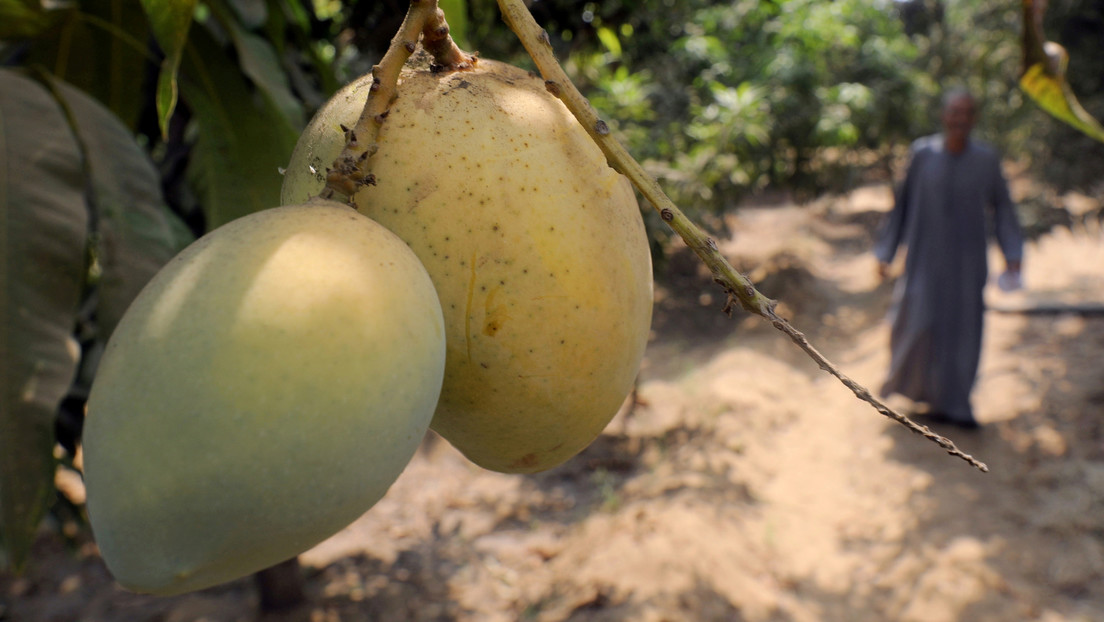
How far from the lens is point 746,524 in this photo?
146 inches

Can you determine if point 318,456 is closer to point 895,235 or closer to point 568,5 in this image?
point 568,5

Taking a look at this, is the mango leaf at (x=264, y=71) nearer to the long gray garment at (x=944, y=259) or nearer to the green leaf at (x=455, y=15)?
the green leaf at (x=455, y=15)

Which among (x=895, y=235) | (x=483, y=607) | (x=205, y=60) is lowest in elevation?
(x=483, y=607)

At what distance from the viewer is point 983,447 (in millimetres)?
4289

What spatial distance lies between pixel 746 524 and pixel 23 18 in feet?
11.2

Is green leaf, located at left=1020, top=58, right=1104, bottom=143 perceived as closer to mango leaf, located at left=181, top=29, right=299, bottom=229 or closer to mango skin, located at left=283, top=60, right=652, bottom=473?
mango skin, located at left=283, top=60, right=652, bottom=473

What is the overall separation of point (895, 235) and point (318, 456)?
456 centimetres

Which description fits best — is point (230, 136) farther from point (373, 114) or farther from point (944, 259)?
point (944, 259)

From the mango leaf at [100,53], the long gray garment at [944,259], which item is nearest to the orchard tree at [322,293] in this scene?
the mango leaf at [100,53]

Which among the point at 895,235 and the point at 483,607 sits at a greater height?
the point at 895,235

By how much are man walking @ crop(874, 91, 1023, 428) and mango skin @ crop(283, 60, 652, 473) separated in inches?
155

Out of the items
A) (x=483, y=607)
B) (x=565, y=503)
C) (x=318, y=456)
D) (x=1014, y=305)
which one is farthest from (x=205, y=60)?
(x=1014, y=305)

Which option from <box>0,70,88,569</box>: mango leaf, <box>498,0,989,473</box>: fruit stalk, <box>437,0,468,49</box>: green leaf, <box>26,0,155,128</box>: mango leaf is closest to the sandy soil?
<box>26,0,155,128</box>: mango leaf

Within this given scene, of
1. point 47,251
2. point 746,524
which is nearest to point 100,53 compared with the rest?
point 47,251
